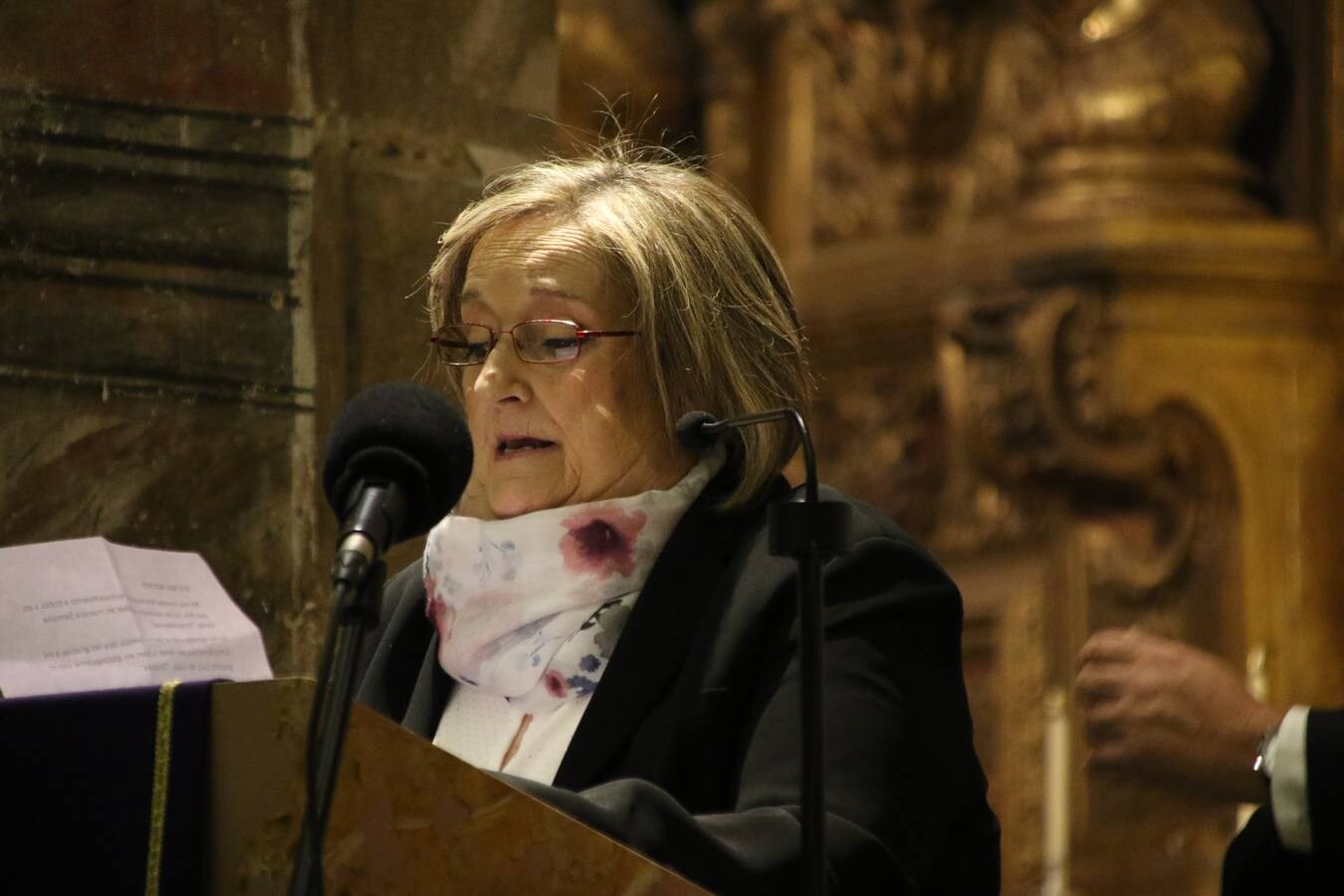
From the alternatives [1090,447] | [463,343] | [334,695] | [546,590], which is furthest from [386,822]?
[1090,447]

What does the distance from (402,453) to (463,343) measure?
3.20ft

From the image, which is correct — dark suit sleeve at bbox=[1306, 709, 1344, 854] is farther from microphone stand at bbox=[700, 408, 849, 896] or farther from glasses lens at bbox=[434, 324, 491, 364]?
glasses lens at bbox=[434, 324, 491, 364]

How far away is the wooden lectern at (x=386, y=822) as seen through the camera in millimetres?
2193

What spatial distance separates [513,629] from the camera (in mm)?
3043

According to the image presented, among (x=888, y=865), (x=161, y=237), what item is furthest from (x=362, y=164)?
(x=888, y=865)

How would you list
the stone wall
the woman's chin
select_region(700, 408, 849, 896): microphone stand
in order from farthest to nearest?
the stone wall → the woman's chin → select_region(700, 408, 849, 896): microphone stand

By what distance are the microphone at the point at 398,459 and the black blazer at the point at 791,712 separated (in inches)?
19.6

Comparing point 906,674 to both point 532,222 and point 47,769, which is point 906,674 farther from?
point 47,769

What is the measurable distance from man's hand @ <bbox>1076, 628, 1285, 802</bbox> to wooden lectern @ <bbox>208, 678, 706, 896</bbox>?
2.84ft

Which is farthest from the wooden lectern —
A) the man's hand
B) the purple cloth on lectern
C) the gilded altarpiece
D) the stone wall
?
the gilded altarpiece

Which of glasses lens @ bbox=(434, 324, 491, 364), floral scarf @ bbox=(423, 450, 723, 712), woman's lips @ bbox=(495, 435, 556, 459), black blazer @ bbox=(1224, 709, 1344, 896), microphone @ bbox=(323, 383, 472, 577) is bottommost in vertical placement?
black blazer @ bbox=(1224, 709, 1344, 896)

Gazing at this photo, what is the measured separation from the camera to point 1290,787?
9.58ft

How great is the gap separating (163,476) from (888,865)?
4.78 ft

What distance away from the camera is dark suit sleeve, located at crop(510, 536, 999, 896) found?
8.13 feet
